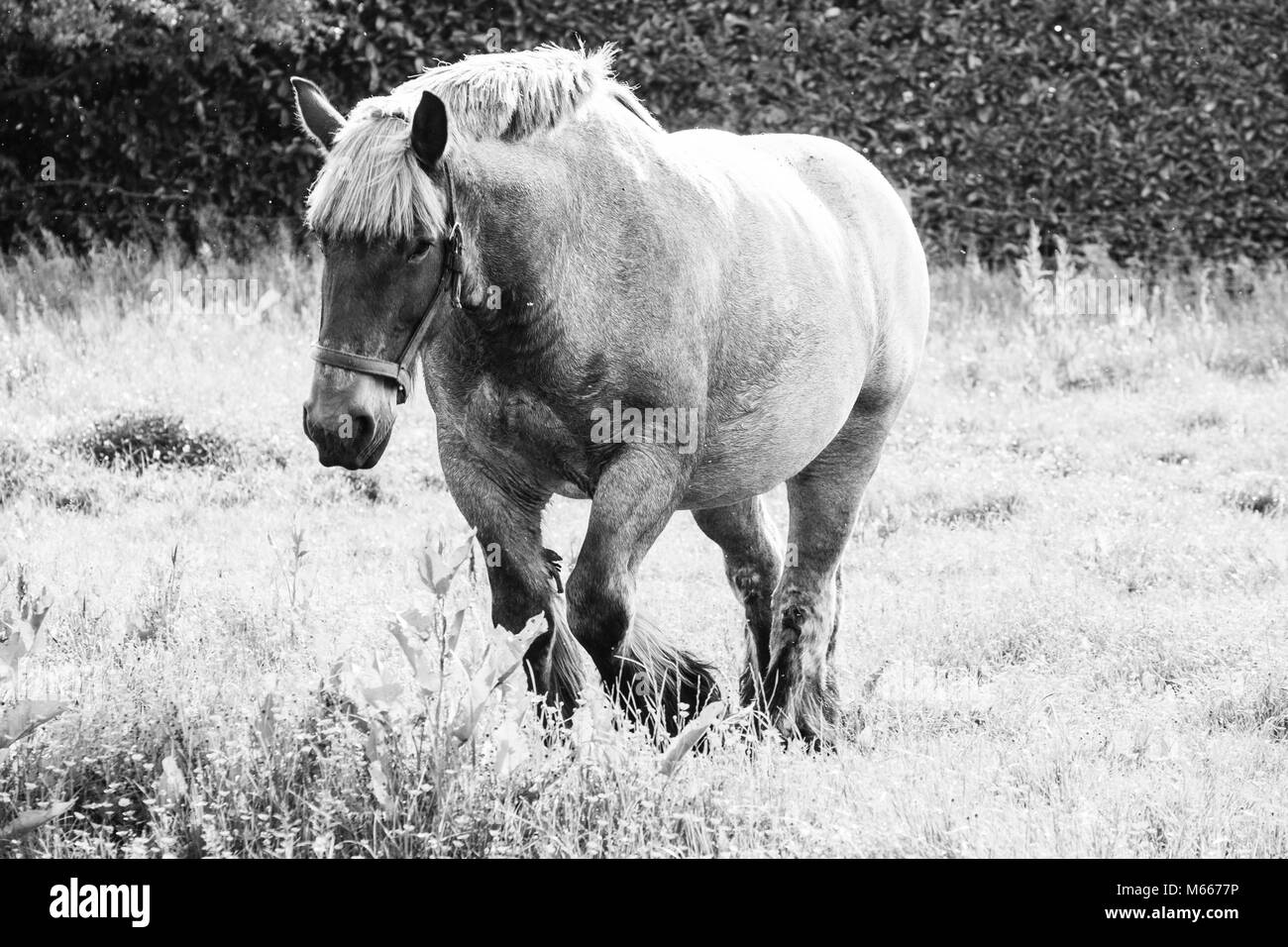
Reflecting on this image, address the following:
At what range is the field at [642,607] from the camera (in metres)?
3.44

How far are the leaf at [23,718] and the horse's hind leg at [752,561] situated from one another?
2.39m

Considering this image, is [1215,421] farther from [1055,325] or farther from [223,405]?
[223,405]

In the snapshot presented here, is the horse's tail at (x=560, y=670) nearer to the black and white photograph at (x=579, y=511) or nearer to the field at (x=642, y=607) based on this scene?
the black and white photograph at (x=579, y=511)

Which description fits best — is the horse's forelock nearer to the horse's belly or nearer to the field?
the field

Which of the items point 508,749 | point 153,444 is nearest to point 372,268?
point 508,749

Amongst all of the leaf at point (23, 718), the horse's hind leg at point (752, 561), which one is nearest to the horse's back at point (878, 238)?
the horse's hind leg at point (752, 561)

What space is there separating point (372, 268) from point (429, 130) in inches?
13.4

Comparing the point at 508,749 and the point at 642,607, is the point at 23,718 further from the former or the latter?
the point at 642,607

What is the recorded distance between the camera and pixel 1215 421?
8.77m

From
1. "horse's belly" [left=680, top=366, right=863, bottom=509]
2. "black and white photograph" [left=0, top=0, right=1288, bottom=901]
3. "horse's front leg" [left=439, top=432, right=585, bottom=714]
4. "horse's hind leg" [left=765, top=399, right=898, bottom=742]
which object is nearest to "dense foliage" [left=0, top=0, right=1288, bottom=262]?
"black and white photograph" [left=0, top=0, right=1288, bottom=901]

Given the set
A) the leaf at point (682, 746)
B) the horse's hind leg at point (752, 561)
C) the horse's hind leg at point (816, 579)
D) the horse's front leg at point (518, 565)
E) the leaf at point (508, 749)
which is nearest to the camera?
the leaf at point (508, 749)

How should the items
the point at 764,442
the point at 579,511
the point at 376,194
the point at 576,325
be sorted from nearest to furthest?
the point at 376,194 < the point at 576,325 < the point at 764,442 < the point at 579,511

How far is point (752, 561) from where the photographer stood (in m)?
5.23

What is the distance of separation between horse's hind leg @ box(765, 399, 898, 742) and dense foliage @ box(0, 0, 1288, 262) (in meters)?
6.19
